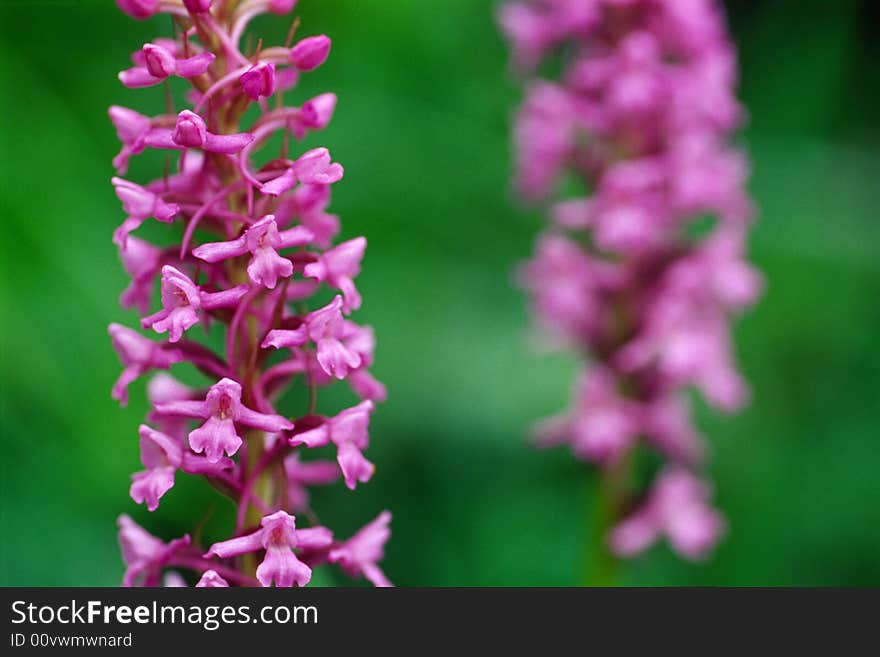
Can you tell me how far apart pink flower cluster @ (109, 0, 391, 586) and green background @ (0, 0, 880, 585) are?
78.5 inches

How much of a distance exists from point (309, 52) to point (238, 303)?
433 millimetres

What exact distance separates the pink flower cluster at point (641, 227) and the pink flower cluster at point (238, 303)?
5.85ft

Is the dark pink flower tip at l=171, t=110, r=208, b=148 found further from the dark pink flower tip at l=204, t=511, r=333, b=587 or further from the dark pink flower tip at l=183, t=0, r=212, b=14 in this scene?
the dark pink flower tip at l=204, t=511, r=333, b=587

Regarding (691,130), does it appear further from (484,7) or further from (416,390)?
(484,7)

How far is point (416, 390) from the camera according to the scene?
4.25 m

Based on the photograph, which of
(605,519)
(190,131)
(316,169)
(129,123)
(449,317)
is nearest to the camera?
(190,131)

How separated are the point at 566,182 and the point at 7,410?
2643 mm

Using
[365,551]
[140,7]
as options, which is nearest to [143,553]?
[365,551]

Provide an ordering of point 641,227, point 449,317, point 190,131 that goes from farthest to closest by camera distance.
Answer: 1. point 449,317
2. point 641,227
3. point 190,131

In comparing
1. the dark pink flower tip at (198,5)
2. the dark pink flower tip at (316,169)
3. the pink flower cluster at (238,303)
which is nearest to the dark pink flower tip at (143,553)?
the pink flower cluster at (238,303)

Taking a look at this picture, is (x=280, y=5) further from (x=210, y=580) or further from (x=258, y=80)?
(x=210, y=580)

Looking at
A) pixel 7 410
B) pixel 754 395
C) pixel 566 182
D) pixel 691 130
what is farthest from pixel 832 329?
pixel 7 410

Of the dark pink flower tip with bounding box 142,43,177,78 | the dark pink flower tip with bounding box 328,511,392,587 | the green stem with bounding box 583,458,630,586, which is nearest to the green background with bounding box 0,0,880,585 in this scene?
the green stem with bounding box 583,458,630,586

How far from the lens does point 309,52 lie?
1796 millimetres
